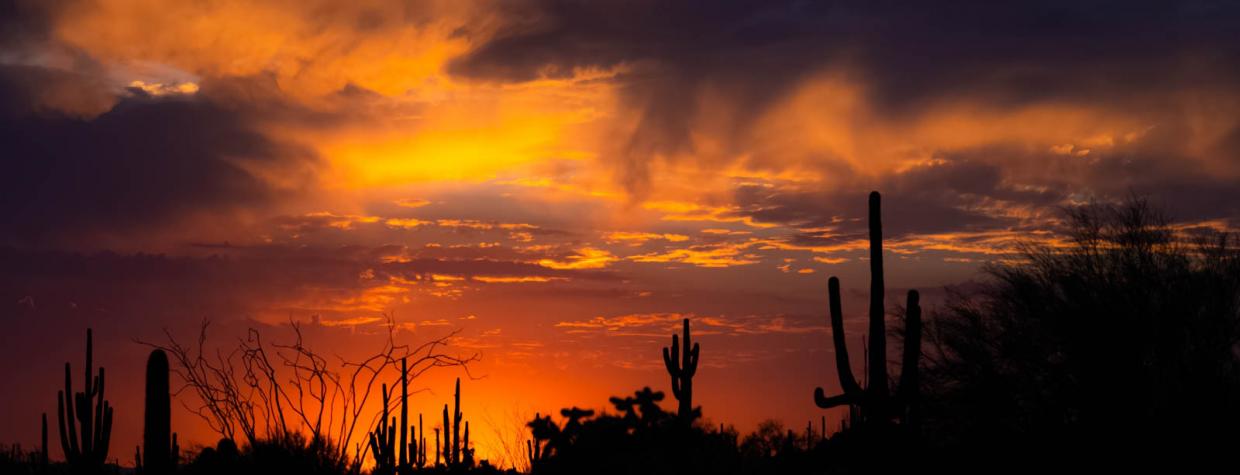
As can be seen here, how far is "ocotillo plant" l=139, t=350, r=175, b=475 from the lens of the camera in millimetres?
5770

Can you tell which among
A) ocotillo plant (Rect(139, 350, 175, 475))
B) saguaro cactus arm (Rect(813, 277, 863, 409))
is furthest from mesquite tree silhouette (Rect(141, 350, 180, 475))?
saguaro cactus arm (Rect(813, 277, 863, 409))

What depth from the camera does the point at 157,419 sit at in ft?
19.7

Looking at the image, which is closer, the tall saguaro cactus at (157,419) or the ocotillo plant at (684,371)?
the tall saguaro cactus at (157,419)

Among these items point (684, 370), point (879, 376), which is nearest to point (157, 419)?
point (879, 376)

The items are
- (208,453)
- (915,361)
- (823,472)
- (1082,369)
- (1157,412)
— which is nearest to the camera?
(915,361)

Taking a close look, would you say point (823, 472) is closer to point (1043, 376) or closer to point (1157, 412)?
point (1157, 412)

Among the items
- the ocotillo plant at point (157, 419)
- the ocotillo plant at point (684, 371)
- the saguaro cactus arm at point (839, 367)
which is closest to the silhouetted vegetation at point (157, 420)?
the ocotillo plant at point (157, 419)

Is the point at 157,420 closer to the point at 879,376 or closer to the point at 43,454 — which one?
the point at 879,376

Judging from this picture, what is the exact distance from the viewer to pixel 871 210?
14055mm

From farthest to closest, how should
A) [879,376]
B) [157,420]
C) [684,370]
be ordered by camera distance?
1. [684,370]
2. [879,376]
3. [157,420]

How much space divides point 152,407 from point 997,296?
28464mm

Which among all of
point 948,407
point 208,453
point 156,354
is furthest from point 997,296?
point 156,354

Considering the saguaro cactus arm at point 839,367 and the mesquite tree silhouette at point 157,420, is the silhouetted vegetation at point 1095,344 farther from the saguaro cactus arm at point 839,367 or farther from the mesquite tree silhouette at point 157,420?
the mesquite tree silhouette at point 157,420

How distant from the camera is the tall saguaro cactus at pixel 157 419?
5.77m
